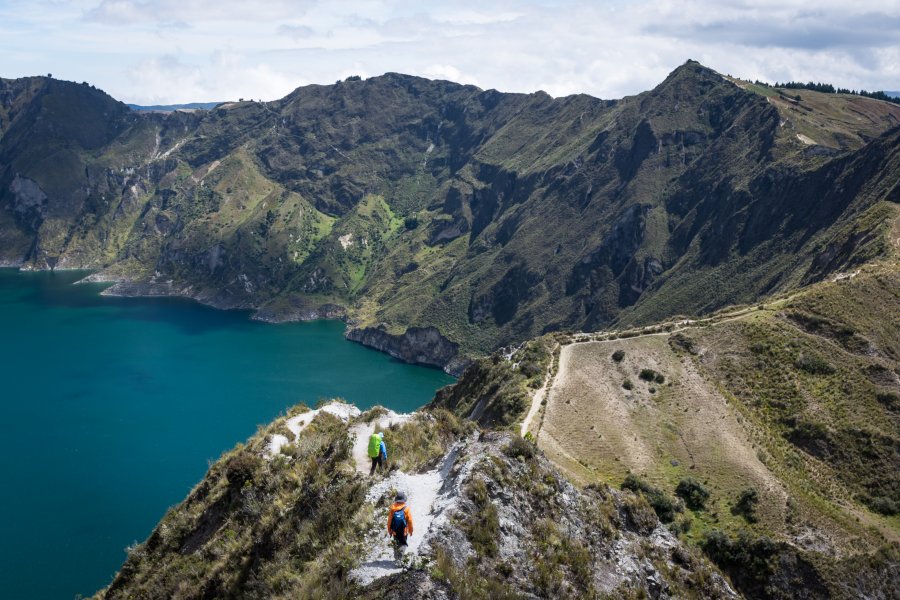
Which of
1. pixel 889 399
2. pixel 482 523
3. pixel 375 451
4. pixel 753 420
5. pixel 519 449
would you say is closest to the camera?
pixel 482 523

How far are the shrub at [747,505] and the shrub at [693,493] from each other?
7.55ft

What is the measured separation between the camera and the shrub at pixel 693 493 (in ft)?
169

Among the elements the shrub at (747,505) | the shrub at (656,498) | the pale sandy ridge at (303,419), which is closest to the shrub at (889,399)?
the shrub at (747,505)

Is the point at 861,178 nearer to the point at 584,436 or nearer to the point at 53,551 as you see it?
the point at 584,436

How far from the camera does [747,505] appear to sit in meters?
50.4

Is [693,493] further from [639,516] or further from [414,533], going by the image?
[414,533]

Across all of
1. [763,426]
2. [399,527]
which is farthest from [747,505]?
[399,527]

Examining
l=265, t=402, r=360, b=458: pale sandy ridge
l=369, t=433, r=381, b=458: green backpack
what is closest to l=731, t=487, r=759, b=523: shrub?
l=265, t=402, r=360, b=458: pale sandy ridge

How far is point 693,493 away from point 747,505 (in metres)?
4.02

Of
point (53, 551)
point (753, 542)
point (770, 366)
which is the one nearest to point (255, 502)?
point (753, 542)

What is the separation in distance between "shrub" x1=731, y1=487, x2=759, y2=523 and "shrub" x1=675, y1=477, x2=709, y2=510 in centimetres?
230

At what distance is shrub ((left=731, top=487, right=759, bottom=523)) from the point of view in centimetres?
4953

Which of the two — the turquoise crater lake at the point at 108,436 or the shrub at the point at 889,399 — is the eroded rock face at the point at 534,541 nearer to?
the shrub at the point at 889,399

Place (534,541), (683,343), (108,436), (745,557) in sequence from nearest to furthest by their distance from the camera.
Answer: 1. (534,541)
2. (745,557)
3. (683,343)
4. (108,436)
